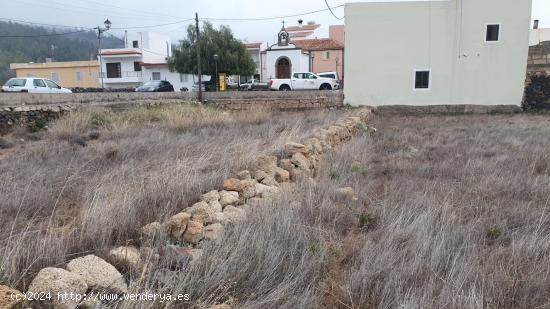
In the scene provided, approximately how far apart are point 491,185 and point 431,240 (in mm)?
2777

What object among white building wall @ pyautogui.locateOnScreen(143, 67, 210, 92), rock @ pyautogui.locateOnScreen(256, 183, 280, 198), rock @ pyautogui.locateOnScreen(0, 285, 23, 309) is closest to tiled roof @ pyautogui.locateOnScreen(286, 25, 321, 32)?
white building wall @ pyautogui.locateOnScreen(143, 67, 210, 92)

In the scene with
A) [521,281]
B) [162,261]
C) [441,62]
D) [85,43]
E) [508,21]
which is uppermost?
[85,43]

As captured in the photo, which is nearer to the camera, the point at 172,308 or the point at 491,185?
the point at 172,308

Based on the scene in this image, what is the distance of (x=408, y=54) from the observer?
2106cm

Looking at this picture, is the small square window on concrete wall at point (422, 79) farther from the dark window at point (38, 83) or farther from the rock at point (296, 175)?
the dark window at point (38, 83)

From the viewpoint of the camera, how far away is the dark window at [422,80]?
21.1 m

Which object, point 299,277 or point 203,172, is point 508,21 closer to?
point 203,172

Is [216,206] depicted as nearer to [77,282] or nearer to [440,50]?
[77,282]

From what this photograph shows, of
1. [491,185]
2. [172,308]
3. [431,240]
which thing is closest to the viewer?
[172,308]

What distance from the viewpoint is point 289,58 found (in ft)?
137

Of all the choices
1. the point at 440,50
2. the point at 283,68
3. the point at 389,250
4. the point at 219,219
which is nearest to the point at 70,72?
the point at 283,68

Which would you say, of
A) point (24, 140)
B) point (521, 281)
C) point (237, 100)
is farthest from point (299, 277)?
point (237, 100)

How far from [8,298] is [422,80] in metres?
21.6

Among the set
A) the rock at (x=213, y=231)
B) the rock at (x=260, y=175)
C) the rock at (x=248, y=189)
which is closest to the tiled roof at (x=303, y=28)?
the rock at (x=260, y=175)
